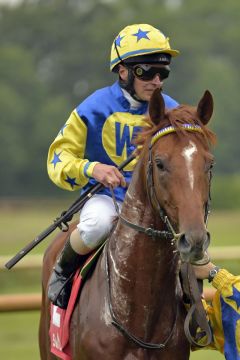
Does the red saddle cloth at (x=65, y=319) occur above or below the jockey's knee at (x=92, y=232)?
below

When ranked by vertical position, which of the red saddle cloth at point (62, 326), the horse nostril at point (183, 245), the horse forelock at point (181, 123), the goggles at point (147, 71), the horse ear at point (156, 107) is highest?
the goggles at point (147, 71)

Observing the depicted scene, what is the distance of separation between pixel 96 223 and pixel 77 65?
63.0 meters

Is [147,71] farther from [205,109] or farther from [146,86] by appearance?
[205,109]

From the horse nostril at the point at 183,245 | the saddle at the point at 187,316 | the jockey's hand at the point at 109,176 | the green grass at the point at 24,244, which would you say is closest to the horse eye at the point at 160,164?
the horse nostril at the point at 183,245

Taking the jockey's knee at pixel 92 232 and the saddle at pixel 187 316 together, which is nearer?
the saddle at pixel 187 316

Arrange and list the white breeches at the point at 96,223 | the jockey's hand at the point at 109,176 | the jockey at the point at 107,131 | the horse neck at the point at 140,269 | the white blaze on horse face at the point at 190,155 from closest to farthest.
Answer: the white blaze on horse face at the point at 190,155, the horse neck at the point at 140,269, the jockey's hand at the point at 109,176, the white breeches at the point at 96,223, the jockey at the point at 107,131

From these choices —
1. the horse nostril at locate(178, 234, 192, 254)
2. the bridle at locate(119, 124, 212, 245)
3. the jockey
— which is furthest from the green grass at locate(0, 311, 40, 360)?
the horse nostril at locate(178, 234, 192, 254)

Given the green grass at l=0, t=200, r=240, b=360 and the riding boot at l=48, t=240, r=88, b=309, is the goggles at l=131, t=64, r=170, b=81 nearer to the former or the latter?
the riding boot at l=48, t=240, r=88, b=309

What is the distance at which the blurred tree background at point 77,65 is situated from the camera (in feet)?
197

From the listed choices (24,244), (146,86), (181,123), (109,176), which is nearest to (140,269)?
(109,176)

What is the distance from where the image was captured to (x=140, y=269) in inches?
200

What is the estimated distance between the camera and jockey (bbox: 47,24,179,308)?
552cm

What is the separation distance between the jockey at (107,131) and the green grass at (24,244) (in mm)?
3907

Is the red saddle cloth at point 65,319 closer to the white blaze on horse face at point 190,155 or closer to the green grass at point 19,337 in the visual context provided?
the white blaze on horse face at point 190,155
